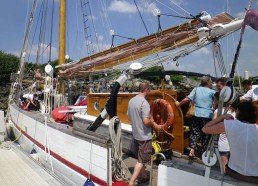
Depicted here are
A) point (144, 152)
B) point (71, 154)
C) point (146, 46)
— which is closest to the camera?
point (144, 152)

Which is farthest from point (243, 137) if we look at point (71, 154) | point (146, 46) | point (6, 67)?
point (6, 67)

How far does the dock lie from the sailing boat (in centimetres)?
25

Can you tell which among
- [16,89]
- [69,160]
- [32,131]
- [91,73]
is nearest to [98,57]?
[91,73]

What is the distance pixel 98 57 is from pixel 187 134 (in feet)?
11.6

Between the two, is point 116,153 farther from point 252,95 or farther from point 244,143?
point 252,95

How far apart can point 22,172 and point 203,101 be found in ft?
12.4

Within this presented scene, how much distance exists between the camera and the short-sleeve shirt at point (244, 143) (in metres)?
2.26

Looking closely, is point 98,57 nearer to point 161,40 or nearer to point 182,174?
point 161,40

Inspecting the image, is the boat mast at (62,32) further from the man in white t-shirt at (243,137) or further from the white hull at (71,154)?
the man in white t-shirt at (243,137)

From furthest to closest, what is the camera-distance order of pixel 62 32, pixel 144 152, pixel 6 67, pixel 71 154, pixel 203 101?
1. pixel 6 67
2. pixel 62 32
3. pixel 71 154
4. pixel 203 101
5. pixel 144 152

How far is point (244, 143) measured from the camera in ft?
7.47

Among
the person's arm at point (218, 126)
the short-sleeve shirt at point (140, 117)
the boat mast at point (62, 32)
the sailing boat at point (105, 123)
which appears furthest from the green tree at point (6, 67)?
the person's arm at point (218, 126)

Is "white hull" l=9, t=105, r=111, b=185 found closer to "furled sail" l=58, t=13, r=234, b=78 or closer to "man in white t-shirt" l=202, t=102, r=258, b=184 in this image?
"man in white t-shirt" l=202, t=102, r=258, b=184

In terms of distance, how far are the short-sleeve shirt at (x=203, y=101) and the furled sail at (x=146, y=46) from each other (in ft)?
3.00
